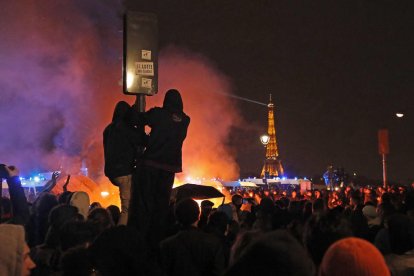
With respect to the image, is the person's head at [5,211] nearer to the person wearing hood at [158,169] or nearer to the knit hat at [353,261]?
the person wearing hood at [158,169]

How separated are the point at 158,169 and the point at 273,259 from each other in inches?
136

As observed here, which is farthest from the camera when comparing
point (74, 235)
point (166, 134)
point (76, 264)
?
point (166, 134)

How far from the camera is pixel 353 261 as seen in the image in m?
2.10

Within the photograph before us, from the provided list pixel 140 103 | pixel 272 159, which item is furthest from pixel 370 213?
pixel 272 159

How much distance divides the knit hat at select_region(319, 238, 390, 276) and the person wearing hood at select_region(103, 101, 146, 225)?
3.45 metres

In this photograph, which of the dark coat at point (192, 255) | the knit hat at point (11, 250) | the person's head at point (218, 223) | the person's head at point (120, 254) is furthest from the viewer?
the person's head at point (218, 223)

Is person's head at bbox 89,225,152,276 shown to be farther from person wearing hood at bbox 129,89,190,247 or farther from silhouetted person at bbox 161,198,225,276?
person wearing hood at bbox 129,89,190,247

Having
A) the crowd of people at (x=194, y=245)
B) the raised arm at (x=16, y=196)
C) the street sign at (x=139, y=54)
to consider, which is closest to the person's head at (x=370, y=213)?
the crowd of people at (x=194, y=245)

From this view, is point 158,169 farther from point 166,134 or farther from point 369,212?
point 369,212

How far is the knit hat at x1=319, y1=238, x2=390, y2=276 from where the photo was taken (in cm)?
210

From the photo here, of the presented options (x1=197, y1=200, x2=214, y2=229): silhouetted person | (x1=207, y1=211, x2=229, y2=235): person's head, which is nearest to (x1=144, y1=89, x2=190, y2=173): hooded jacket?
(x1=207, y1=211, x2=229, y2=235): person's head

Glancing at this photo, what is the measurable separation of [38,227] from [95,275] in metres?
2.83

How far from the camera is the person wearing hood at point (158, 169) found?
4992 mm

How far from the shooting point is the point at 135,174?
5.16 meters
